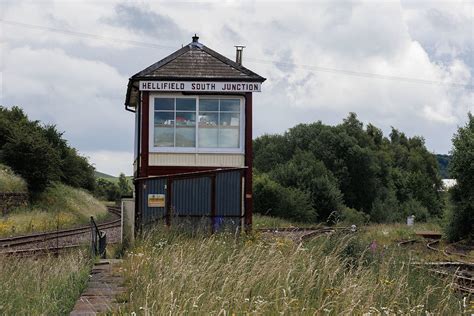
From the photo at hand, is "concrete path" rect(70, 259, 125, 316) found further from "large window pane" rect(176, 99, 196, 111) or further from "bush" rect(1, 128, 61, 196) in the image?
"bush" rect(1, 128, 61, 196)

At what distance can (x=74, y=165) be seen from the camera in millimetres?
61156

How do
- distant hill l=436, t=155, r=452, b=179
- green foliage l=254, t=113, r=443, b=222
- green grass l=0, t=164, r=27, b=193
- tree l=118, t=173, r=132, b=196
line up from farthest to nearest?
1. tree l=118, t=173, r=132, b=196
2. green foliage l=254, t=113, r=443, b=222
3. distant hill l=436, t=155, r=452, b=179
4. green grass l=0, t=164, r=27, b=193

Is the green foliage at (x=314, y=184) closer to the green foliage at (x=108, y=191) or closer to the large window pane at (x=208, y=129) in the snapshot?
the green foliage at (x=108, y=191)

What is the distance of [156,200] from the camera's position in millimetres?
18078

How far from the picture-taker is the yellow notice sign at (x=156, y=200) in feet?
59.1

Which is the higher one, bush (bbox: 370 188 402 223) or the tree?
the tree

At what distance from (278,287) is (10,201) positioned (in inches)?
1337

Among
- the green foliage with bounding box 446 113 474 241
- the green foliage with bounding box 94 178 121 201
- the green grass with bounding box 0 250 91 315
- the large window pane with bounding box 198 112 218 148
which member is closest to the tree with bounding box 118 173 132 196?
the green foliage with bounding box 94 178 121 201

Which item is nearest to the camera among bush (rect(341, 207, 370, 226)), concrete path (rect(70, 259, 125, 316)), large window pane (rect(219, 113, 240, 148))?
concrete path (rect(70, 259, 125, 316))

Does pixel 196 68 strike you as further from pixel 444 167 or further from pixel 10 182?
pixel 444 167

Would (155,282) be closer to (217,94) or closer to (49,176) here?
(217,94)

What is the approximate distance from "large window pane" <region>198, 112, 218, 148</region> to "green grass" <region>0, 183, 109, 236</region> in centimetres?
732

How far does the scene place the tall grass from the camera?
6057 mm

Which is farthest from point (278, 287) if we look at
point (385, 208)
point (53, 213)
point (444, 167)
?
point (385, 208)
